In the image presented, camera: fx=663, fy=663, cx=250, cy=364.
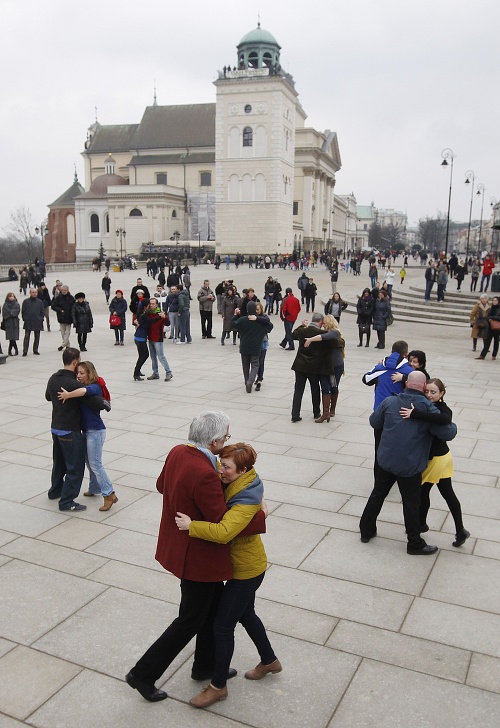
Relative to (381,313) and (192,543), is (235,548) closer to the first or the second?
(192,543)

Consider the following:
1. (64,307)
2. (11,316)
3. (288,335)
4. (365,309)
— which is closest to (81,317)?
(64,307)

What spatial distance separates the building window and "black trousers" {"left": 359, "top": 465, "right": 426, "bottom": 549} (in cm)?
6389

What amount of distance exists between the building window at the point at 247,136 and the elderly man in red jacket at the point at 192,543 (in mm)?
65839

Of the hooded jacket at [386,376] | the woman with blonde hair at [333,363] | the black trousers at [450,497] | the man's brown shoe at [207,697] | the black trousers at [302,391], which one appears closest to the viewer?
the man's brown shoe at [207,697]

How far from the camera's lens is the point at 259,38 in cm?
6919

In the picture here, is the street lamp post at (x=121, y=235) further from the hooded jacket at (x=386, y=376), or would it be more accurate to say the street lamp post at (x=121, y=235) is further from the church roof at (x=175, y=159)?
the hooded jacket at (x=386, y=376)

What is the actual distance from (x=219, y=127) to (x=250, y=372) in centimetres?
5889

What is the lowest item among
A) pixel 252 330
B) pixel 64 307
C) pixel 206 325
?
pixel 206 325

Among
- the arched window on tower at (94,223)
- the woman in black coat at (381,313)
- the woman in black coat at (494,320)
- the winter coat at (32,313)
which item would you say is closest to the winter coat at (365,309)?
the woman in black coat at (381,313)

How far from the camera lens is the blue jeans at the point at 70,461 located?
6.52 m

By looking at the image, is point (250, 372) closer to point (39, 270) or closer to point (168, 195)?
point (39, 270)

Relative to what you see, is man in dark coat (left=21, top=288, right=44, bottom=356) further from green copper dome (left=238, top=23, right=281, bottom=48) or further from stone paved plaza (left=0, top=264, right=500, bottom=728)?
green copper dome (left=238, top=23, right=281, bottom=48)

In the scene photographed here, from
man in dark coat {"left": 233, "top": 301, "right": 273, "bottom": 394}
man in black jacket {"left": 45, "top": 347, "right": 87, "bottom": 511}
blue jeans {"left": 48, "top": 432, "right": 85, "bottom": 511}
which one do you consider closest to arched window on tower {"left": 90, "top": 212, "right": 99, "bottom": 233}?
man in dark coat {"left": 233, "top": 301, "right": 273, "bottom": 394}

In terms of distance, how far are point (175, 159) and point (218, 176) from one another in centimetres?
2055
